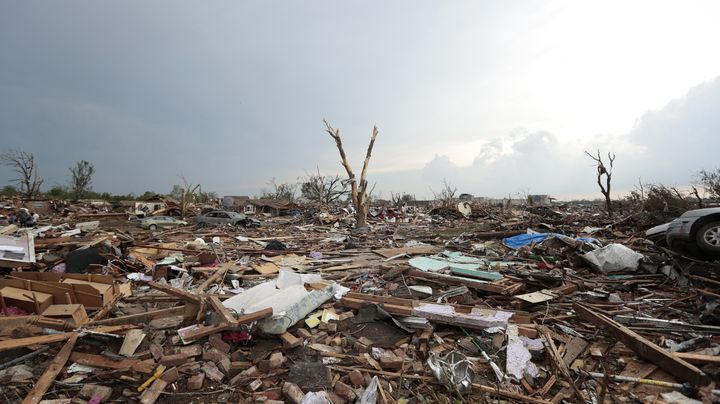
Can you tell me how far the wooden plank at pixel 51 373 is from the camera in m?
2.99

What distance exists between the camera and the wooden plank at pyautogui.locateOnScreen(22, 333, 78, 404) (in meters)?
2.99

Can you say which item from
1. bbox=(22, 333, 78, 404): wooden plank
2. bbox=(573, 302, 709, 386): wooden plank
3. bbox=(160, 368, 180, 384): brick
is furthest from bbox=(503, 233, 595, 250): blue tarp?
bbox=(22, 333, 78, 404): wooden plank

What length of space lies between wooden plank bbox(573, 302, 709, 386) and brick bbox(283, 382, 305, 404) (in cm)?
338

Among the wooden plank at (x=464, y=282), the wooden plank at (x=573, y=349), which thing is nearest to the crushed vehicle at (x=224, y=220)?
the wooden plank at (x=464, y=282)

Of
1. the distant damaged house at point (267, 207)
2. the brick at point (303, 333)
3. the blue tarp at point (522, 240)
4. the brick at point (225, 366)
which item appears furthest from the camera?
the distant damaged house at point (267, 207)

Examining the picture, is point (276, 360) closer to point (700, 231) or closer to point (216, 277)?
point (216, 277)

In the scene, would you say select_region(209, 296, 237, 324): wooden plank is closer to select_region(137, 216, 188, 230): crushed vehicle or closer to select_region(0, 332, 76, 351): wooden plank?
select_region(0, 332, 76, 351): wooden plank

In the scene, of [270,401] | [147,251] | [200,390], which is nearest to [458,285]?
[270,401]

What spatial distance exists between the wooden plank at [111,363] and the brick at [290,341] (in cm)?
132

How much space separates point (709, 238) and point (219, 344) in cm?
793

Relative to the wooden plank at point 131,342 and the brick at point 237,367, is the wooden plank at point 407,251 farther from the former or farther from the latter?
the wooden plank at point 131,342

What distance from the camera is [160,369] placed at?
3424 mm

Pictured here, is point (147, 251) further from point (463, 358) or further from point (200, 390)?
point (463, 358)

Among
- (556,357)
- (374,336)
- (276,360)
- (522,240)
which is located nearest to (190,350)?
(276,360)
